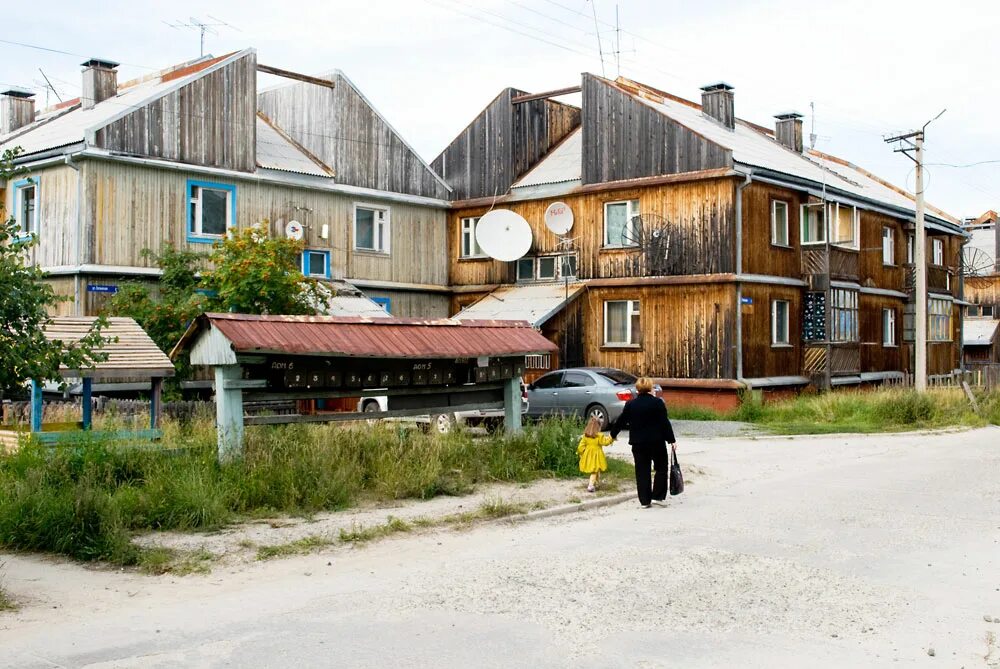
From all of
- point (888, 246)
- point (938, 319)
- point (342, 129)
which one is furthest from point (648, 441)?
point (938, 319)

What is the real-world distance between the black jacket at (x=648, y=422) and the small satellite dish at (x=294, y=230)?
59.7 feet

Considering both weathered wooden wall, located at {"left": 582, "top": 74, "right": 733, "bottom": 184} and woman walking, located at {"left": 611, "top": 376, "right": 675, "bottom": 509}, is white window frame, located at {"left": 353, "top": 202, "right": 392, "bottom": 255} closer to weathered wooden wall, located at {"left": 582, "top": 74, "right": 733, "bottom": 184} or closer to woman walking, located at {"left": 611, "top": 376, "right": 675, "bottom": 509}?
weathered wooden wall, located at {"left": 582, "top": 74, "right": 733, "bottom": 184}

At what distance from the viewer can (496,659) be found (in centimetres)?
678

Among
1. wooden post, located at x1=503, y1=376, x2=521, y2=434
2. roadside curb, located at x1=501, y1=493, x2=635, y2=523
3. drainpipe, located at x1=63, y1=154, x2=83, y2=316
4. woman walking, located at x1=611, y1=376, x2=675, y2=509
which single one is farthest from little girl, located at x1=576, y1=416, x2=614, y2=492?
drainpipe, located at x1=63, y1=154, x2=83, y2=316

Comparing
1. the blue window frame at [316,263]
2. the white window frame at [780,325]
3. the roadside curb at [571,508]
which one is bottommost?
the roadside curb at [571,508]

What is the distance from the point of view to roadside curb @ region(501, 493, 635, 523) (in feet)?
40.3

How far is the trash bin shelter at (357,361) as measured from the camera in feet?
42.1

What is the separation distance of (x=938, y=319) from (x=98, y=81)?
30.2 metres

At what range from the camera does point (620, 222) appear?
3120 centimetres

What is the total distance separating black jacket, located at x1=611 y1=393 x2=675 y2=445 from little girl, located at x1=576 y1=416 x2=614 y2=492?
88cm

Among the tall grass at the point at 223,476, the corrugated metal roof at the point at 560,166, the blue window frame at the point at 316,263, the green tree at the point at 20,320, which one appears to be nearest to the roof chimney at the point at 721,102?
the corrugated metal roof at the point at 560,166

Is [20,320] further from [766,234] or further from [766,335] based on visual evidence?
[766,234]

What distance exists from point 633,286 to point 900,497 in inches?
664

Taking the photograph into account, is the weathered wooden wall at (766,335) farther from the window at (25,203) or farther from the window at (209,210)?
the window at (25,203)
